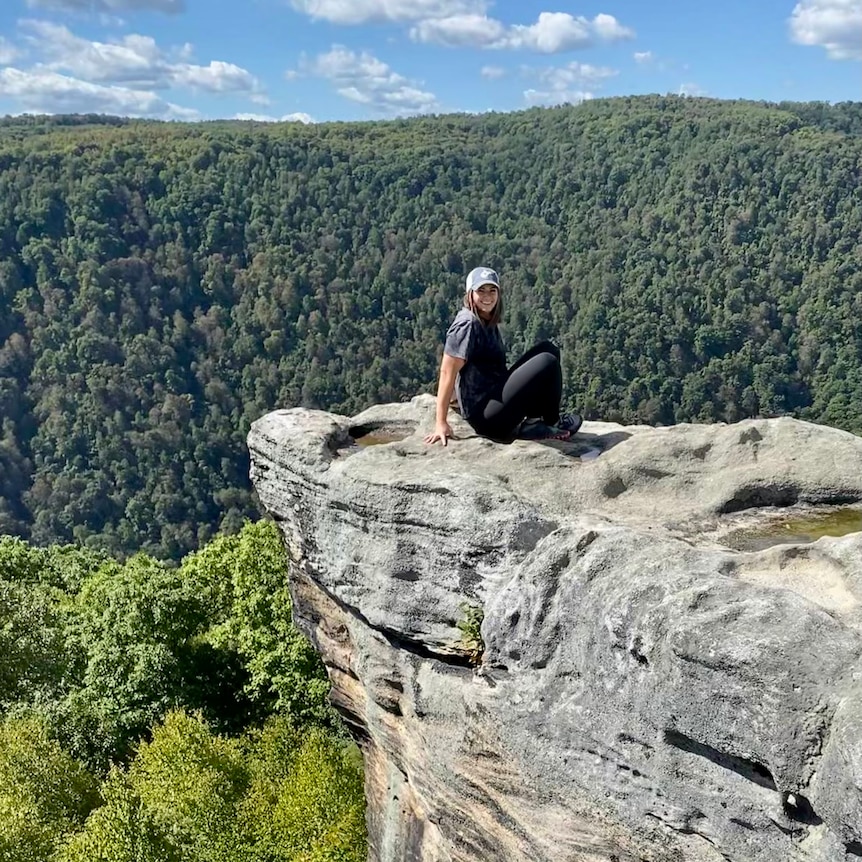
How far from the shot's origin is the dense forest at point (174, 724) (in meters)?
17.6

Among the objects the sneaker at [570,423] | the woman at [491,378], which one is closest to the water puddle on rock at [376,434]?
the woman at [491,378]

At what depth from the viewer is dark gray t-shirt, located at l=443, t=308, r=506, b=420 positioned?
11.1m

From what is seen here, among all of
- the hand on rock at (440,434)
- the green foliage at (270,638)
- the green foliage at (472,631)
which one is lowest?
the green foliage at (270,638)

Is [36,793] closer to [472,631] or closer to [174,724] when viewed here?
[174,724]

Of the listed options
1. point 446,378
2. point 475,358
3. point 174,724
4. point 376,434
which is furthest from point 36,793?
point 475,358

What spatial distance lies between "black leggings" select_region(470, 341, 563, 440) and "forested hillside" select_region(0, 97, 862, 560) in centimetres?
8637

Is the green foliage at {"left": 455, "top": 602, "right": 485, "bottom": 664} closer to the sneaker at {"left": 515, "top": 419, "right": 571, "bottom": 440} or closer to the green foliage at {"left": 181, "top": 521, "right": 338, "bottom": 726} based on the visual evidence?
the sneaker at {"left": 515, "top": 419, "right": 571, "bottom": 440}

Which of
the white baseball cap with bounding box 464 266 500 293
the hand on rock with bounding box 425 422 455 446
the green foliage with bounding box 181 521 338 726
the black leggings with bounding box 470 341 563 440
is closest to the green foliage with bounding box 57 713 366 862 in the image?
the green foliage with bounding box 181 521 338 726

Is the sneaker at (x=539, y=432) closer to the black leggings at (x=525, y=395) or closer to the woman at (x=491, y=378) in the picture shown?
the woman at (x=491, y=378)

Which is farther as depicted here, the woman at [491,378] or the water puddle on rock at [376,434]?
the water puddle on rock at [376,434]

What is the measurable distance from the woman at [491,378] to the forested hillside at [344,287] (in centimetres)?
8635

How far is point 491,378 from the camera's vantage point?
38.0 feet

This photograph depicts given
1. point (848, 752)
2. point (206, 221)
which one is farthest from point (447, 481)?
point (206, 221)

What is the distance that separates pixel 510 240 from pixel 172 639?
159843 mm
